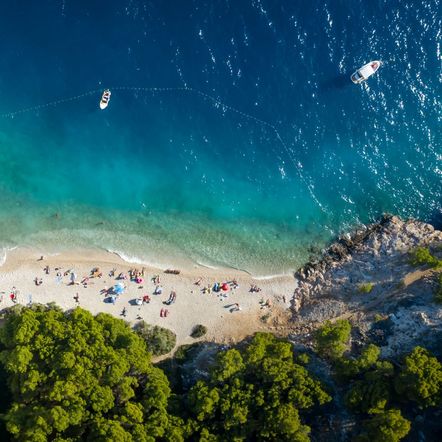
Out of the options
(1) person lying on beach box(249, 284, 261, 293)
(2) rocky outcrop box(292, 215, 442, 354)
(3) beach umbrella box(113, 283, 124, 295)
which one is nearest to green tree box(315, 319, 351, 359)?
(2) rocky outcrop box(292, 215, 442, 354)

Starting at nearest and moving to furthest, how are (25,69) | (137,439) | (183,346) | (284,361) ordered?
(137,439) < (284,361) < (183,346) < (25,69)

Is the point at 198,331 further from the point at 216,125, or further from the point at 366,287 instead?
the point at 216,125

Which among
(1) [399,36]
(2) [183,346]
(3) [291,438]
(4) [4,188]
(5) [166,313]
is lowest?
(3) [291,438]

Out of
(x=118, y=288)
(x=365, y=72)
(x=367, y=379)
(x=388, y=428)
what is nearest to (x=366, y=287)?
(x=367, y=379)

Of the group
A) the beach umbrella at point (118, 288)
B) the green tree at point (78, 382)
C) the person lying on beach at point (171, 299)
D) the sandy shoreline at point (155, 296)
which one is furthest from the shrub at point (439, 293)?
the beach umbrella at point (118, 288)

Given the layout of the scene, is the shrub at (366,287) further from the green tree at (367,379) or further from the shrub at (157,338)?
the shrub at (157,338)

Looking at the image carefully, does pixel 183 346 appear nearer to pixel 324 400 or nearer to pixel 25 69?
pixel 324 400

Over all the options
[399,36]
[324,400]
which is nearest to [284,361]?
[324,400]
